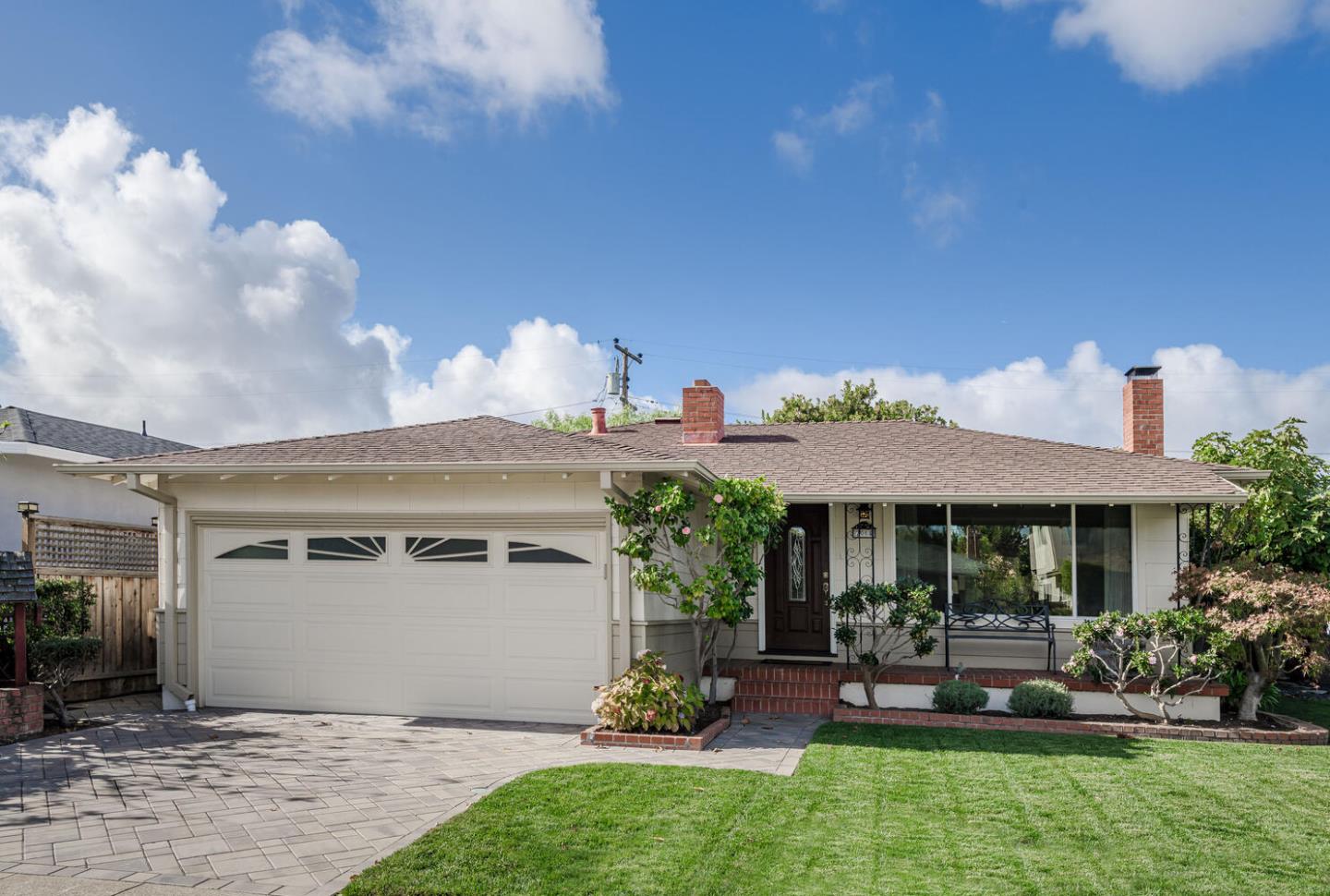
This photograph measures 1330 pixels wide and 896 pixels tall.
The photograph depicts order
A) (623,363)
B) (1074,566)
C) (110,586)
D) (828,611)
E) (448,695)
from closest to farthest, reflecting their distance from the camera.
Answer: (448,695) < (110,586) < (1074,566) < (828,611) < (623,363)

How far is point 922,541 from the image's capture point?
39.7 feet

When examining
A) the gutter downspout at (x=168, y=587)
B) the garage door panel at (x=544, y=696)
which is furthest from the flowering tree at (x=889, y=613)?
the gutter downspout at (x=168, y=587)

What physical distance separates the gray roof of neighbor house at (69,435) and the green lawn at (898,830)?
11.6 m

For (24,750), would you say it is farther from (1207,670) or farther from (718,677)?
(1207,670)

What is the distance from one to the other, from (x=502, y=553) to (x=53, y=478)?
9292mm

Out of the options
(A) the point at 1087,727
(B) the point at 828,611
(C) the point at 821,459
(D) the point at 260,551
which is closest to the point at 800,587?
(B) the point at 828,611

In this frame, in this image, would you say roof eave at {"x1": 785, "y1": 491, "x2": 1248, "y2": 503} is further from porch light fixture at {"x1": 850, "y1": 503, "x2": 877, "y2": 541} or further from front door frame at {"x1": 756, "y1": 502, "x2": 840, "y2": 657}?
front door frame at {"x1": 756, "y1": 502, "x2": 840, "y2": 657}

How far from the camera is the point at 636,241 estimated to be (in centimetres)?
1827

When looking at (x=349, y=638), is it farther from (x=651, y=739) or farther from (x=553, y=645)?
(x=651, y=739)

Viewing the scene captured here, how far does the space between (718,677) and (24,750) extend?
7277 millimetres

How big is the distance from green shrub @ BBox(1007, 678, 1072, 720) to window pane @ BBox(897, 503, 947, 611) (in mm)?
2237

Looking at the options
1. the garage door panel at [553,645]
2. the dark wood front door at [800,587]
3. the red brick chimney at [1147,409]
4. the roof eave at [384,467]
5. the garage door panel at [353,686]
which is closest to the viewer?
the roof eave at [384,467]

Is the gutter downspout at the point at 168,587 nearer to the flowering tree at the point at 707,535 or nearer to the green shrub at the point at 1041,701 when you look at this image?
the flowering tree at the point at 707,535

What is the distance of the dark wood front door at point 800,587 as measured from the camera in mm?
12578
